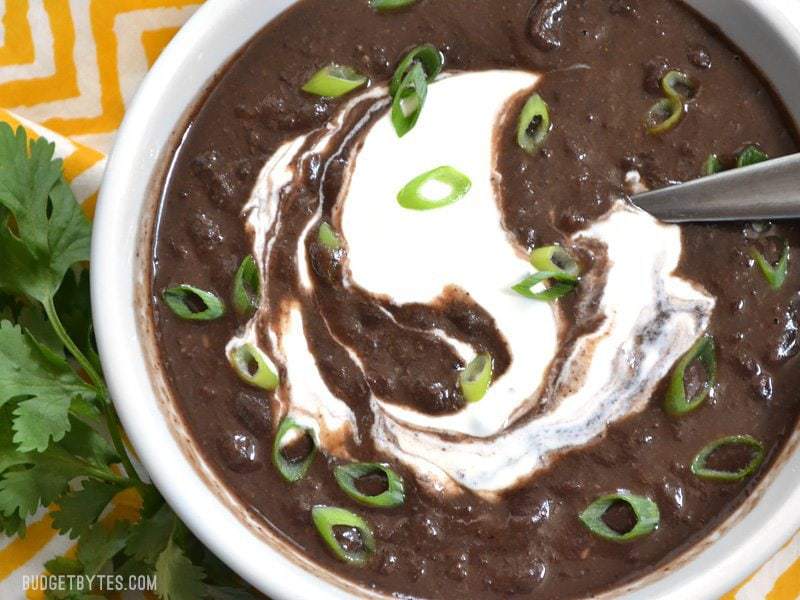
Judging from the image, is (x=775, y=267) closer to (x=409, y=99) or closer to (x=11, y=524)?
(x=409, y=99)

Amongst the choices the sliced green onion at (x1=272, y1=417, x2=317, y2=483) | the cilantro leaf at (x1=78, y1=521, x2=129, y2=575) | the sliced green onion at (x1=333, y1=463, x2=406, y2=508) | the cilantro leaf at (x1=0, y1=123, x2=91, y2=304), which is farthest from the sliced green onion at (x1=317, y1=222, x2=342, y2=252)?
the cilantro leaf at (x1=78, y1=521, x2=129, y2=575)

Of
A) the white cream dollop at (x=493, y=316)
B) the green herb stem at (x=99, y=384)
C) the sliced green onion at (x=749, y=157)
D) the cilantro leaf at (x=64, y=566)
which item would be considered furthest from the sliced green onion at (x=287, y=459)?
the sliced green onion at (x=749, y=157)

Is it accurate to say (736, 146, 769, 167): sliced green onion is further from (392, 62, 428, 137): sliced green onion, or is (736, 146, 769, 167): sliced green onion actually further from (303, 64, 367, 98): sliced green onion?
(303, 64, 367, 98): sliced green onion

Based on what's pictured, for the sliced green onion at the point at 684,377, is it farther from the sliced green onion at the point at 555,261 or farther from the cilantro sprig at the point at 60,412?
the cilantro sprig at the point at 60,412

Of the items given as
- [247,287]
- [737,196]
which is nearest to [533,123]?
[737,196]

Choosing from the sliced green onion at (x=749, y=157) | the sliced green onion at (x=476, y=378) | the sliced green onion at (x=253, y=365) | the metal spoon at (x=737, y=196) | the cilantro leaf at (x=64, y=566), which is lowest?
the cilantro leaf at (x=64, y=566)

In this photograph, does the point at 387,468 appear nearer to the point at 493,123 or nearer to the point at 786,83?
the point at 493,123
